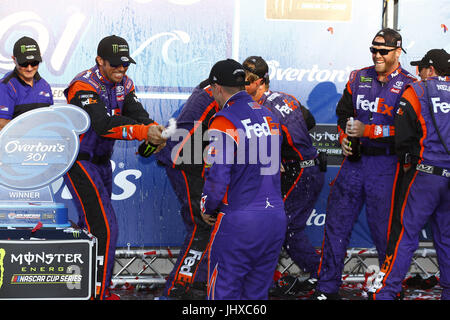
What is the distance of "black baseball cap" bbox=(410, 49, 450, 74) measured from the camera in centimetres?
582

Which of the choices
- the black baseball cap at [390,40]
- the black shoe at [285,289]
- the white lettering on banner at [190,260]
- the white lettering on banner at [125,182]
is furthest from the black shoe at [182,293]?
the black baseball cap at [390,40]

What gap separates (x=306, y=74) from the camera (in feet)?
22.0

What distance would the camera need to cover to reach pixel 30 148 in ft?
15.2

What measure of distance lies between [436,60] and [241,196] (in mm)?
2453

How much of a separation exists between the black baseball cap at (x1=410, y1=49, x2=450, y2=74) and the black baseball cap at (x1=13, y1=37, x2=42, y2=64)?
319cm

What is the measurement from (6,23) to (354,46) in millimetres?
3058

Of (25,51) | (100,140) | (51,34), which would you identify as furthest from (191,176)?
(51,34)

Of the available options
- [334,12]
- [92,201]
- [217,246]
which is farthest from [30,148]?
[334,12]

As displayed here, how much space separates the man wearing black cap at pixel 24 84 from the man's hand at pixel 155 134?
138 cm

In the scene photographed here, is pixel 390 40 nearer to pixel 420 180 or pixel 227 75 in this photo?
pixel 420 180

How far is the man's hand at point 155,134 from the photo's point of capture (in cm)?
504

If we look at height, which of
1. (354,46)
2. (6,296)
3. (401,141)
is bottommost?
(6,296)

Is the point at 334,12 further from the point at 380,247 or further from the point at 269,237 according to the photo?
the point at 269,237

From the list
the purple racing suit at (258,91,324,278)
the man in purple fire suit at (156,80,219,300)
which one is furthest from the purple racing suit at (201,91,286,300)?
the purple racing suit at (258,91,324,278)
